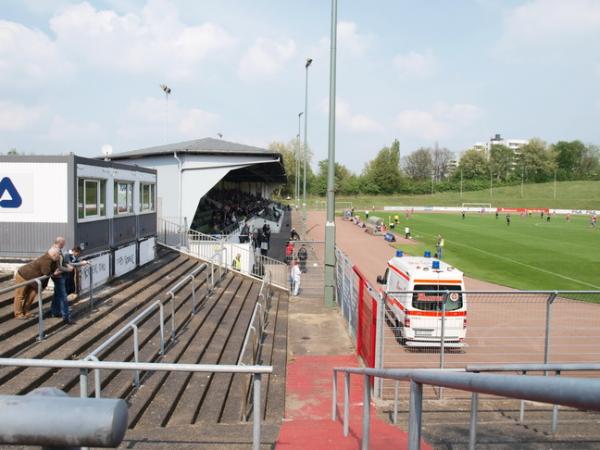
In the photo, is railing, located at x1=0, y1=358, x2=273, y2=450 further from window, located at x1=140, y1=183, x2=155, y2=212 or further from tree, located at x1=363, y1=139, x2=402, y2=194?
tree, located at x1=363, y1=139, x2=402, y2=194

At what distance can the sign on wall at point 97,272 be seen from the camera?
12586 mm

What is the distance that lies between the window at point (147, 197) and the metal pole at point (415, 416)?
1645 cm

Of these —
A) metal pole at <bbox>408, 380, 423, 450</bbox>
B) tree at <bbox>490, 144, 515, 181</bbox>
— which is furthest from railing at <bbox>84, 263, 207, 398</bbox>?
tree at <bbox>490, 144, 515, 181</bbox>

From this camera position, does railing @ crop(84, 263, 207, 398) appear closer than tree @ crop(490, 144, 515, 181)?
Yes

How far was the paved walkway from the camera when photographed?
582 centimetres

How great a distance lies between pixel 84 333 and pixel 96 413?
998 centimetres

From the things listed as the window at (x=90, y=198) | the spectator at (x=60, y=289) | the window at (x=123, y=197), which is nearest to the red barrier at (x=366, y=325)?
the spectator at (x=60, y=289)

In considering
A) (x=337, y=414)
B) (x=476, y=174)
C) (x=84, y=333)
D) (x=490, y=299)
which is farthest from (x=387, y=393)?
(x=476, y=174)

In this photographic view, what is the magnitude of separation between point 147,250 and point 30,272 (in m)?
8.37

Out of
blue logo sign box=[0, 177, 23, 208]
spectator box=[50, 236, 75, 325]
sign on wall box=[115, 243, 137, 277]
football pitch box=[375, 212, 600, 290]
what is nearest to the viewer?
spectator box=[50, 236, 75, 325]

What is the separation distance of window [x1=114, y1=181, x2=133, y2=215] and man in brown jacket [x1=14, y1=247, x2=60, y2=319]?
208 inches

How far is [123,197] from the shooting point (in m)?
15.9

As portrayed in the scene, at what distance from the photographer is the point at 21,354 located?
8594 millimetres

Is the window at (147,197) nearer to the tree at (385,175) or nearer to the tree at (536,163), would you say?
the tree at (385,175)
